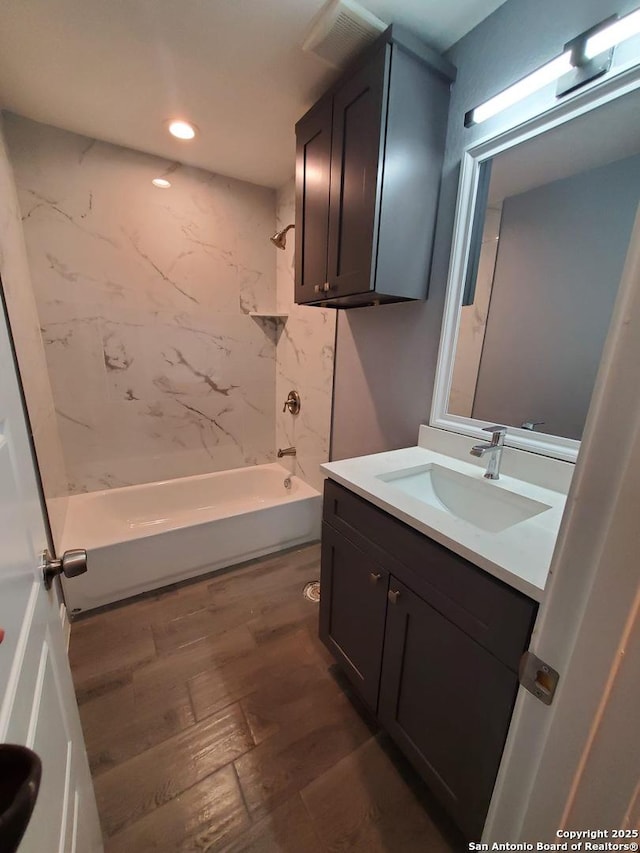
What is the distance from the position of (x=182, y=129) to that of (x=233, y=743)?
278cm

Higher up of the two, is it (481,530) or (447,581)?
(481,530)

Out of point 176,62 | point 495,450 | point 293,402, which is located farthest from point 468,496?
point 176,62

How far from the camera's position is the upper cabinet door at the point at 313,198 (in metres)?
1.38

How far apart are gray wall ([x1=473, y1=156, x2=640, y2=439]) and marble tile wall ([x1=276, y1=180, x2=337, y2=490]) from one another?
1023 mm

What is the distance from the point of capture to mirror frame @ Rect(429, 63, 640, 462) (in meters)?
0.94

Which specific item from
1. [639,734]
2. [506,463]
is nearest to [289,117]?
[506,463]

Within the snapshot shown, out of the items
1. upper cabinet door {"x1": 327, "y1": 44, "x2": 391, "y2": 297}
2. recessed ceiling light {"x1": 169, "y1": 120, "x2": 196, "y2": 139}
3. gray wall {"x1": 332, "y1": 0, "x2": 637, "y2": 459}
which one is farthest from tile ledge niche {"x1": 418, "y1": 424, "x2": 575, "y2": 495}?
recessed ceiling light {"x1": 169, "y1": 120, "x2": 196, "y2": 139}

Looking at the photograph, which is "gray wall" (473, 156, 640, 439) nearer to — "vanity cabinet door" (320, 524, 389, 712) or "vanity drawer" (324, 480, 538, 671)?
"vanity drawer" (324, 480, 538, 671)

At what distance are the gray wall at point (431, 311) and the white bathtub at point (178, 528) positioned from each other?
0.65 m

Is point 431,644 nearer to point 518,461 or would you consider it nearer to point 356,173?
point 518,461

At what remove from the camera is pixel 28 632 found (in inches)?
19.9

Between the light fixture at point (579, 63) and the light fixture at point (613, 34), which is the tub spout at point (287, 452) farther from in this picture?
the light fixture at point (613, 34)

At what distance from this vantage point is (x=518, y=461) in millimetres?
1190

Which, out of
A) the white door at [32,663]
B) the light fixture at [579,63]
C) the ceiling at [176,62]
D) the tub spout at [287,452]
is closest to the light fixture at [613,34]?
the light fixture at [579,63]
